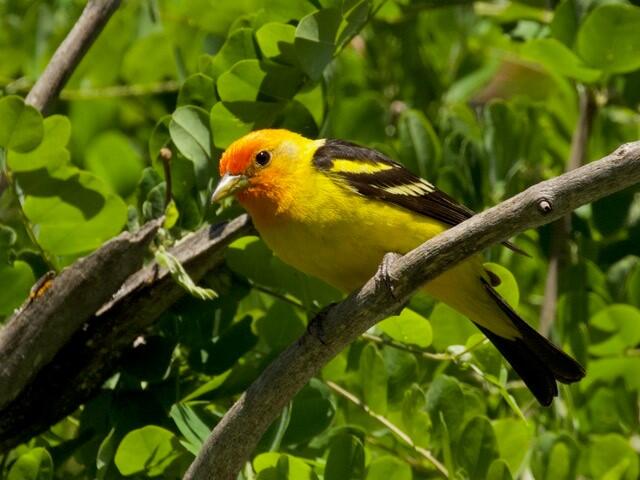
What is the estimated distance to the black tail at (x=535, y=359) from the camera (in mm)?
3623

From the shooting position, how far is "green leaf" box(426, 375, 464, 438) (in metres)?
3.48

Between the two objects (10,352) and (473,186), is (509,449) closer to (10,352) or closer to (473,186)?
(473,186)

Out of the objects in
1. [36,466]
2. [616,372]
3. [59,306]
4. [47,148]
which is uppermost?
[47,148]

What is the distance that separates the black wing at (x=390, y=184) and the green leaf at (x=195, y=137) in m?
0.35

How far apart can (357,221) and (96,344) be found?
0.83 metres

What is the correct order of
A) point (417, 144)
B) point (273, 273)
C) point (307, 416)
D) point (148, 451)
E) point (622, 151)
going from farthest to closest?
point (417, 144)
point (273, 273)
point (307, 416)
point (148, 451)
point (622, 151)

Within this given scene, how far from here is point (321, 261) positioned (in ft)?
11.3

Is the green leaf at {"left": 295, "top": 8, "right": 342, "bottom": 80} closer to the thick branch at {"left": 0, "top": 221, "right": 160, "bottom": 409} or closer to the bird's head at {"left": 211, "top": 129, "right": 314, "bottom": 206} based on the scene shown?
the bird's head at {"left": 211, "top": 129, "right": 314, "bottom": 206}

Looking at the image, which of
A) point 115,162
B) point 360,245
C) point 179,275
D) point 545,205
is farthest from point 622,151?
point 115,162

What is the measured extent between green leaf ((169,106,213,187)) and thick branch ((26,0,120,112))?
1.34ft

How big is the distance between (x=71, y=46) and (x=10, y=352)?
3.50ft

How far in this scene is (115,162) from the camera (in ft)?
A: 14.9

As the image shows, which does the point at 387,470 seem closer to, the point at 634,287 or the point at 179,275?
the point at 179,275

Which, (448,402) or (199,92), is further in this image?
(199,92)
